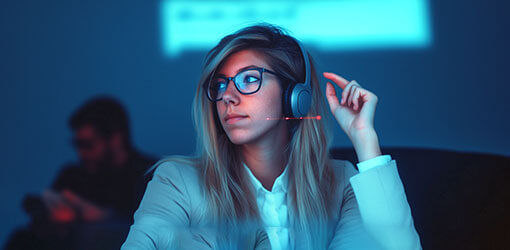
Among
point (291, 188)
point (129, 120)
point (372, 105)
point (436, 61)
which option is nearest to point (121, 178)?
point (129, 120)

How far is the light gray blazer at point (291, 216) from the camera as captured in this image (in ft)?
2.61

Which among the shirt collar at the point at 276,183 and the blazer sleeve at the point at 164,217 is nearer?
the blazer sleeve at the point at 164,217

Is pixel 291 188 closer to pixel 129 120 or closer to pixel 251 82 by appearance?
pixel 251 82

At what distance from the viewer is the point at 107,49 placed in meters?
1.53

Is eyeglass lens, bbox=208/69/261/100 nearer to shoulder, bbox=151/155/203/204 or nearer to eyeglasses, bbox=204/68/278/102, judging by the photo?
eyeglasses, bbox=204/68/278/102

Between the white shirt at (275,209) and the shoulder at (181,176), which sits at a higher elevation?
the shoulder at (181,176)

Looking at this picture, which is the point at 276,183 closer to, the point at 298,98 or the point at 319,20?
the point at 298,98

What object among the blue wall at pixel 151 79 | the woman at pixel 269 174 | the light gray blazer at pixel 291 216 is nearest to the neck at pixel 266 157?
the woman at pixel 269 174

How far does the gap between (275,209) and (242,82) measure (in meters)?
0.32

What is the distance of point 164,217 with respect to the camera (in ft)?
2.84

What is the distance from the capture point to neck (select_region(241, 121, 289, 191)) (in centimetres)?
101

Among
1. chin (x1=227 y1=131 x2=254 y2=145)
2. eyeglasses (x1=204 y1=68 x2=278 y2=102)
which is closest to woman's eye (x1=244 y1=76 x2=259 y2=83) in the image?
eyeglasses (x1=204 y1=68 x2=278 y2=102)

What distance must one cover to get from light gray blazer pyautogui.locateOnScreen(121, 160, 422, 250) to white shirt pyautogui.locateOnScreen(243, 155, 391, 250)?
2 centimetres

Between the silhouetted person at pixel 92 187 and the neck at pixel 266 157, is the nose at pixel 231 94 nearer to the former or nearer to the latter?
the neck at pixel 266 157
